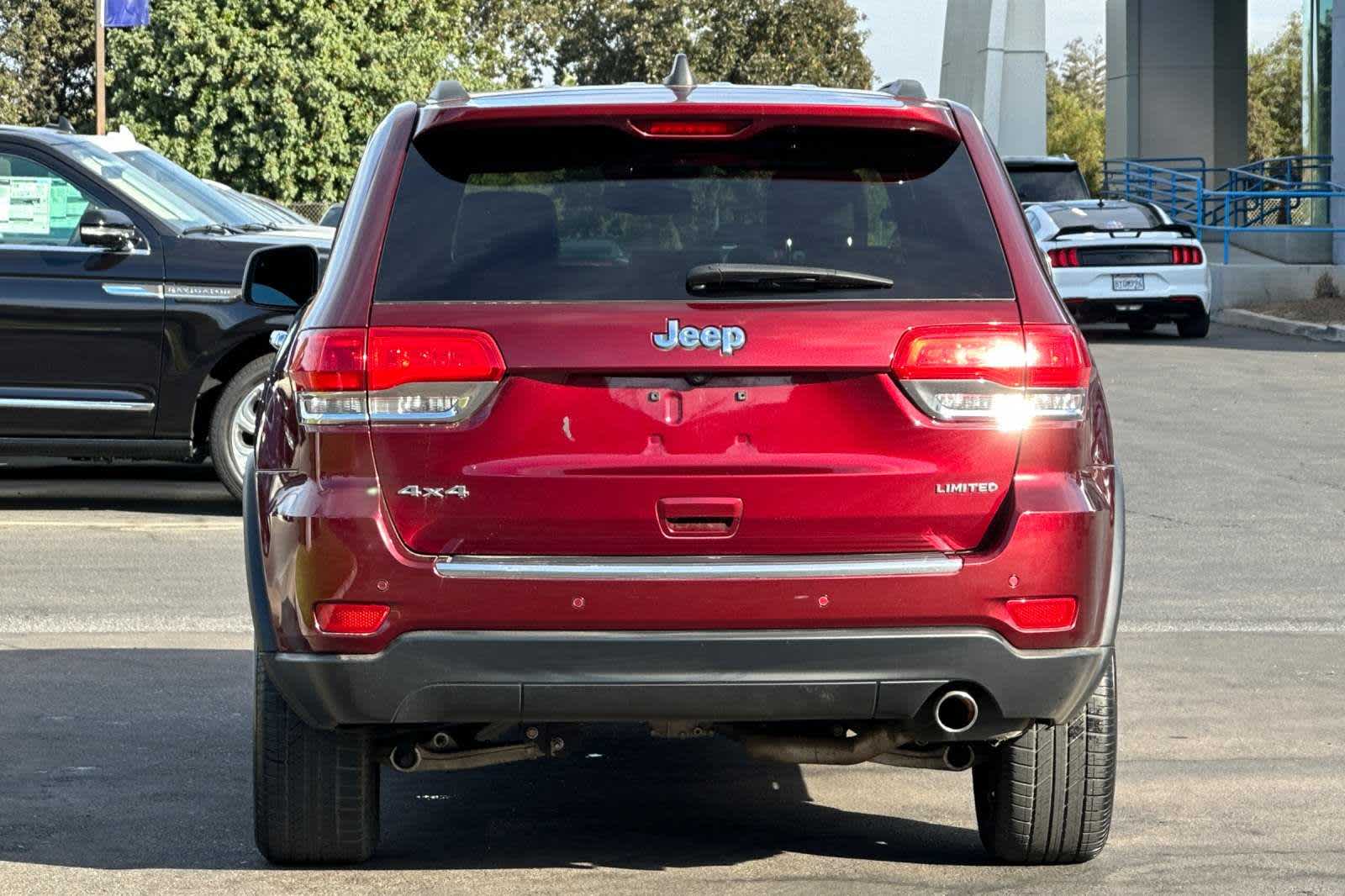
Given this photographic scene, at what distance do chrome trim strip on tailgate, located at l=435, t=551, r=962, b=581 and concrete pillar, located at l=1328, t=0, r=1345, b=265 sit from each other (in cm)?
2787

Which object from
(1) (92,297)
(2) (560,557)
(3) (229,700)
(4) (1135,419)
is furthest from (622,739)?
(4) (1135,419)

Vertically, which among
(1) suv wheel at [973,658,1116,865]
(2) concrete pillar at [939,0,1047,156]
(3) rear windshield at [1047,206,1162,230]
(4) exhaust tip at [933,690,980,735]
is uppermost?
(2) concrete pillar at [939,0,1047,156]

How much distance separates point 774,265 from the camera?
4.39 m

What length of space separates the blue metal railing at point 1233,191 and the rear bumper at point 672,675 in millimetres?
25511

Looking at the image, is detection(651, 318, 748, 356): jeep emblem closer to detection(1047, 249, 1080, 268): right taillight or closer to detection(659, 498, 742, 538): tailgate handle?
detection(659, 498, 742, 538): tailgate handle

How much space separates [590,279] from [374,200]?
49cm

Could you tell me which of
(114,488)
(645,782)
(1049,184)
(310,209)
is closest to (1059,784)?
(645,782)

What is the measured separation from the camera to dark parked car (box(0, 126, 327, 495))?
10.4 metres

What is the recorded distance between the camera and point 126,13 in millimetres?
39812

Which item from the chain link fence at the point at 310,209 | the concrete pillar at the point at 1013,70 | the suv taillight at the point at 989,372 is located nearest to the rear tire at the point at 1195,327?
the concrete pillar at the point at 1013,70

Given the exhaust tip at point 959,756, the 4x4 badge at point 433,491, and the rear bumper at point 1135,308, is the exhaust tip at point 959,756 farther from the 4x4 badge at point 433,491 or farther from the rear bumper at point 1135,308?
the rear bumper at point 1135,308

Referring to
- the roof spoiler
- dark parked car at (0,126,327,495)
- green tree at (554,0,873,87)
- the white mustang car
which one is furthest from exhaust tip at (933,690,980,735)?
green tree at (554,0,873,87)

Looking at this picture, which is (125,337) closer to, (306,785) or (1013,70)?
(306,785)

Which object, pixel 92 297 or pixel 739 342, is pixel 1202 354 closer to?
pixel 92 297
